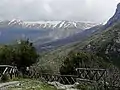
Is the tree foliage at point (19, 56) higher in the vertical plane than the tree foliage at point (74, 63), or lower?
higher

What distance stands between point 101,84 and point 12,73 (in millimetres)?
11596

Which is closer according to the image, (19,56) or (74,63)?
(19,56)

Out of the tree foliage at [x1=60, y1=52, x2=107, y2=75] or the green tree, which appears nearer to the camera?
the tree foliage at [x1=60, y1=52, x2=107, y2=75]

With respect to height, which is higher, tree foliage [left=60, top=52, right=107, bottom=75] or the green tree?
the green tree

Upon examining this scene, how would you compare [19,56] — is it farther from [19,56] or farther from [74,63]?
[74,63]

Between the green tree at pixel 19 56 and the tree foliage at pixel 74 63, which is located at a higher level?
the green tree at pixel 19 56

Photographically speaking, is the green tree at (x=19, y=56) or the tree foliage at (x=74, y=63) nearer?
the tree foliage at (x=74, y=63)

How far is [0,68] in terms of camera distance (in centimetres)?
3175

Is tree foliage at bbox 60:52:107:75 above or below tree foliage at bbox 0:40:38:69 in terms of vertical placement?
below

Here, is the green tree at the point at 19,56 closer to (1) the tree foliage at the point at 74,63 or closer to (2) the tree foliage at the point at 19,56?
(2) the tree foliage at the point at 19,56

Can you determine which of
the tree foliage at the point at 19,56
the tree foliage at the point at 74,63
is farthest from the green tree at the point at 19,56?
the tree foliage at the point at 74,63

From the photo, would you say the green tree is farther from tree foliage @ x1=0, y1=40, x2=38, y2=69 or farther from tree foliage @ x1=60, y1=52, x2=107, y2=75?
tree foliage @ x1=60, y1=52, x2=107, y2=75

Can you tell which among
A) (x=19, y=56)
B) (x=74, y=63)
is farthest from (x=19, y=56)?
(x=74, y=63)

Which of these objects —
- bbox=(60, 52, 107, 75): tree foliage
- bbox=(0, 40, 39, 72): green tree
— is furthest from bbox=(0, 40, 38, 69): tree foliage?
bbox=(60, 52, 107, 75): tree foliage
